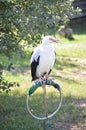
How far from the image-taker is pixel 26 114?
7840 millimetres

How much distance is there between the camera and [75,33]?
20375 millimetres

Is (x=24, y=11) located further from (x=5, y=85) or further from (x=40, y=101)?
(x=40, y=101)

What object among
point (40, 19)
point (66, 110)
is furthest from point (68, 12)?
point (66, 110)

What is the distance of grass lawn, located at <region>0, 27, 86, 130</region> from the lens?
7316 mm

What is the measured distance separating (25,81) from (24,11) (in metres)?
3.77

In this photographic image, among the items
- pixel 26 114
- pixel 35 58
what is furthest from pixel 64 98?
pixel 35 58

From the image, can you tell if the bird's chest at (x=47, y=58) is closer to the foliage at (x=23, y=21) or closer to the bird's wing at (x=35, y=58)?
the bird's wing at (x=35, y=58)

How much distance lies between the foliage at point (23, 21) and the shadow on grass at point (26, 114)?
1.21 meters

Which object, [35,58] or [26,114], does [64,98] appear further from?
[35,58]

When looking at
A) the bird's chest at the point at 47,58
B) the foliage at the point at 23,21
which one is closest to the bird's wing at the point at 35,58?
the bird's chest at the point at 47,58

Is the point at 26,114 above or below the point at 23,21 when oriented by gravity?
below

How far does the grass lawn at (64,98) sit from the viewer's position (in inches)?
288

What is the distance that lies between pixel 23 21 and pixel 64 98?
2.64 m

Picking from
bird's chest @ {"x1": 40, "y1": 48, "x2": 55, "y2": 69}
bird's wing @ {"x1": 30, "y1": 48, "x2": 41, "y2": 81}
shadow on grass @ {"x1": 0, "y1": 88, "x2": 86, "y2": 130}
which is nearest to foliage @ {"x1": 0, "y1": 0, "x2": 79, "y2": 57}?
bird's wing @ {"x1": 30, "y1": 48, "x2": 41, "y2": 81}
